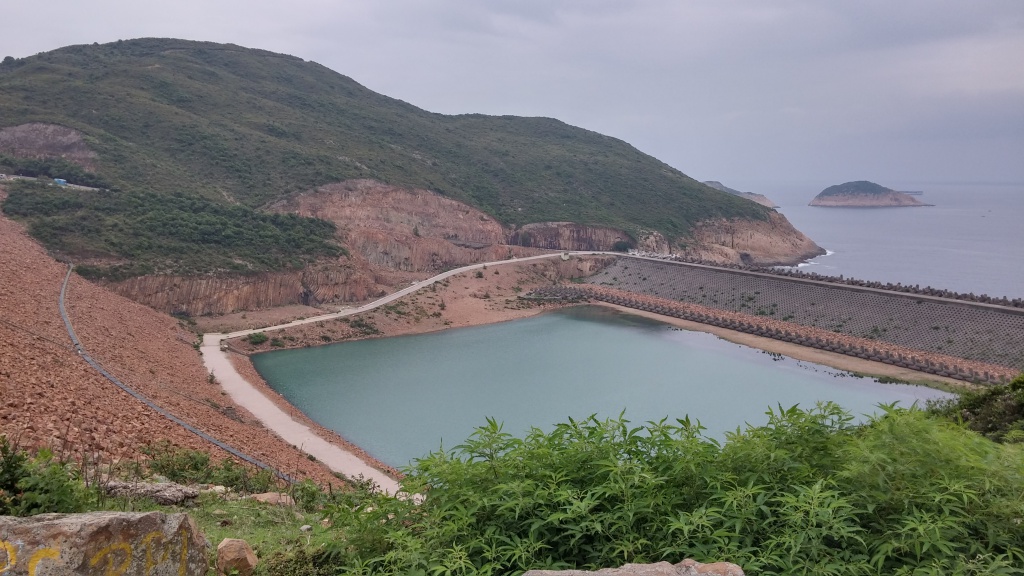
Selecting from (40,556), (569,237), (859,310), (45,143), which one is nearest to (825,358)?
(859,310)

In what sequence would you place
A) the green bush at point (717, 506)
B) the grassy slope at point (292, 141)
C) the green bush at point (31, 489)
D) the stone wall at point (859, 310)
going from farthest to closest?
the grassy slope at point (292, 141) → the stone wall at point (859, 310) → the green bush at point (31, 489) → the green bush at point (717, 506)

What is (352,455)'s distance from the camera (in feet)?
57.1

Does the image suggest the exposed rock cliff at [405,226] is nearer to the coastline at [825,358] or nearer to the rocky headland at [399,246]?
the rocky headland at [399,246]

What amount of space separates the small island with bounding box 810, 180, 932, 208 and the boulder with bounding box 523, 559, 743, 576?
7762 inches

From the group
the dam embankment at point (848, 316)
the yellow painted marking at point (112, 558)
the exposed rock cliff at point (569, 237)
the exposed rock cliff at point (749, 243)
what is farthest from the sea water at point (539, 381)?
the exposed rock cliff at point (749, 243)

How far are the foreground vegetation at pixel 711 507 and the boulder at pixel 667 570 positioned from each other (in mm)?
288

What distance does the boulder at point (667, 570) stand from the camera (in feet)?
10.7

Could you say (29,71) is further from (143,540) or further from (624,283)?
(143,540)

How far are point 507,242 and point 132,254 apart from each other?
33.6m

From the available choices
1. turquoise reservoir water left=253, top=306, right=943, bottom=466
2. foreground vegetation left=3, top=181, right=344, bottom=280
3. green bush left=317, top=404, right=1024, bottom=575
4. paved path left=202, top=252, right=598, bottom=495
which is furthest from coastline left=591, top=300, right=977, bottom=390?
foreground vegetation left=3, top=181, right=344, bottom=280

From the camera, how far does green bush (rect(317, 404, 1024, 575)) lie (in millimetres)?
3537

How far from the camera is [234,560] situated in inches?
189

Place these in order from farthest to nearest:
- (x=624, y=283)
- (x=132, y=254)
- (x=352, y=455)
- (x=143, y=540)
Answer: (x=624, y=283) < (x=132, y=254) < (x=352, y=455) < (x=143, y=540)

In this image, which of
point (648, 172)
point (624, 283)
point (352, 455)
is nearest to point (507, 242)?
point (624, 283)
